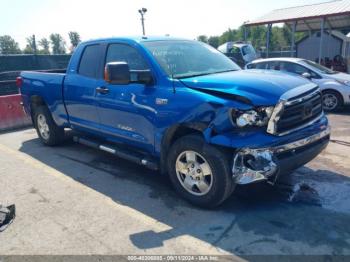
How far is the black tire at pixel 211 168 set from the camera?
12.0ft

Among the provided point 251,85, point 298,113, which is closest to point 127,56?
point 251,85

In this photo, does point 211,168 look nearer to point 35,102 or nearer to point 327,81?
point 35,102

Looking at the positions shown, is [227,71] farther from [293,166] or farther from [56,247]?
[56,247]

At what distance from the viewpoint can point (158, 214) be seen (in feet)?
13.0

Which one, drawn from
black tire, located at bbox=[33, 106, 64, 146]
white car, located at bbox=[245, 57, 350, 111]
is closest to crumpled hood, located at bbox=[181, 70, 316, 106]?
black tire, located at bbox=[33, 106, 64, 146]

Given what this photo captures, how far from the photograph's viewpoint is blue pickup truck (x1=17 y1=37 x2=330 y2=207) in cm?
355

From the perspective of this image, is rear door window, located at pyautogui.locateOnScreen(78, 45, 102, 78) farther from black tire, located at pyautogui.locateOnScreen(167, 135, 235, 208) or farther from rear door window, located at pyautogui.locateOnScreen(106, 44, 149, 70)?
black tire, located at pyautogui.locateOnScreen(167, 135, 235, 208)

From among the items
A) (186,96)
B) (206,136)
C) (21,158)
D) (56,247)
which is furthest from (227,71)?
(21,158)

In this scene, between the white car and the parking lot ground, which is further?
the white car

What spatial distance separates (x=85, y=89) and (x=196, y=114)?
2.32 meters

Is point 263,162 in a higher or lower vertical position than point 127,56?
lower

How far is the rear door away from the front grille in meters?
2.79

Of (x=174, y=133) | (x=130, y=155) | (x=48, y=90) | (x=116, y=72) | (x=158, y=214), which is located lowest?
(x=158, y=214)

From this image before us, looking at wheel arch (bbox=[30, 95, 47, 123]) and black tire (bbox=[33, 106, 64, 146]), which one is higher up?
wheel arch (bbox=[30, 95, 47, 123])
